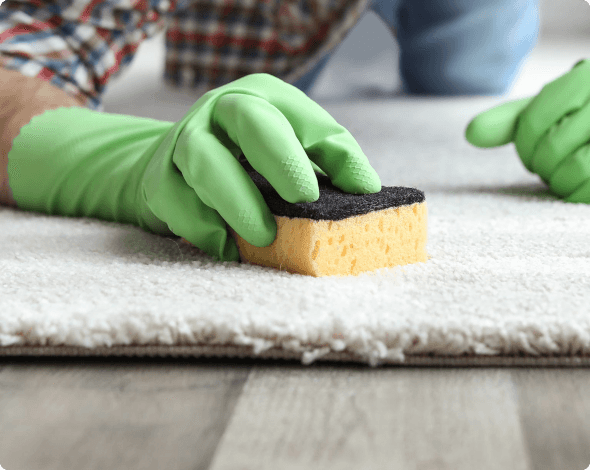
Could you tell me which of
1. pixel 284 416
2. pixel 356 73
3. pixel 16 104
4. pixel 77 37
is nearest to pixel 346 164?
pixel 284 416

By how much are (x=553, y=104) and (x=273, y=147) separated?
20.2 inches

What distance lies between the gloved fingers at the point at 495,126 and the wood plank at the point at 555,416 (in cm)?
53

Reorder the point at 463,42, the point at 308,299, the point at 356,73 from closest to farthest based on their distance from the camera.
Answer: the point at 308,299
the point at 463,42
the point at 356,73

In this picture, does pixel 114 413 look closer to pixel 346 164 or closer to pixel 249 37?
pixel 346 164

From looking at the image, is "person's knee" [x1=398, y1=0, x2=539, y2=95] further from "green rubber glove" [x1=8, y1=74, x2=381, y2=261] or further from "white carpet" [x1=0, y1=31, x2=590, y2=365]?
"green rubber glove" [x1=8, y1=74, x2=381, y2=261]

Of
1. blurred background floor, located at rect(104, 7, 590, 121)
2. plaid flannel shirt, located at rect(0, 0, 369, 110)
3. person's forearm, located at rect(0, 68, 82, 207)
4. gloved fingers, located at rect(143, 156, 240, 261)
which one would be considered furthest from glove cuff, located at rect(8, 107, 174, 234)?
blurred background floor, located at rect(104, 7, 590, 121)

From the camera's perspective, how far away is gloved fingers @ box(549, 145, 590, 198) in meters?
0.81

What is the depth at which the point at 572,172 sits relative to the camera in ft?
2.68

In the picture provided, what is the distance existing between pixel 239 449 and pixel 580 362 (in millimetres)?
228

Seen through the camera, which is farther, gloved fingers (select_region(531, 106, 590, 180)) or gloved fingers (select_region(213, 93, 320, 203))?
gloved fingers (select_region(531, 106, 590, 180))

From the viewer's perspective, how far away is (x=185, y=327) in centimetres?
41

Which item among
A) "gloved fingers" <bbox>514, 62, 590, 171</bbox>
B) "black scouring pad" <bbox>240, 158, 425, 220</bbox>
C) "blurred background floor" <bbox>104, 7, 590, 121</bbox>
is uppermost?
"gloved fingers" <bbox>514, 62, 590, 171</bbox>

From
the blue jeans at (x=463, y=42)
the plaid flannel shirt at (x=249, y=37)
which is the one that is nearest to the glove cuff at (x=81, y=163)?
the plaid flannel shirt at (x=249, y=37)

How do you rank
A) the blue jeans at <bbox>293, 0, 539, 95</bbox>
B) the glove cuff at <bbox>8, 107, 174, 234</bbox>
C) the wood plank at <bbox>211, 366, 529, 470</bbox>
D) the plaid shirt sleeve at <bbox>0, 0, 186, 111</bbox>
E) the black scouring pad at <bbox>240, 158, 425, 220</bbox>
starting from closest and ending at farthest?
1. the wood plank at <bbox>211, 366, 529, 470</bbox>
2. the black scouring pad at <bbox>240, 158, 425, 220</bbox>
3. the glove cuff at <bbox>8, 107, 174, 234</bbox>
4. the plaid shirt sleeve at <bbox>0, 0, 186, 111</bbox>
5. the blue jeans at <bbox>293, 0, 539, 95</bbox>
